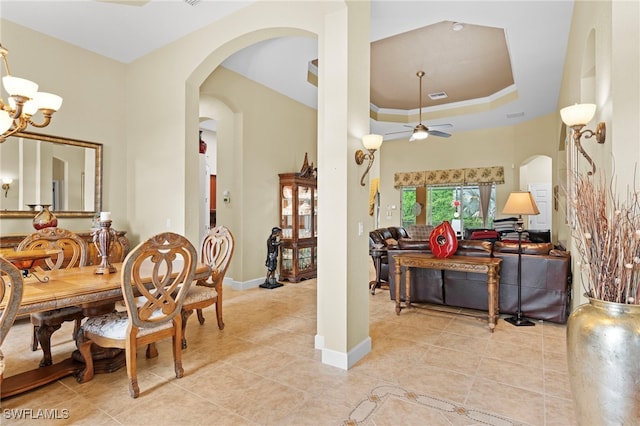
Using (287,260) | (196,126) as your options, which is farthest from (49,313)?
(287,260)

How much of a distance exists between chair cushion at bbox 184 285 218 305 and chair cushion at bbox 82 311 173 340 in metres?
0.47

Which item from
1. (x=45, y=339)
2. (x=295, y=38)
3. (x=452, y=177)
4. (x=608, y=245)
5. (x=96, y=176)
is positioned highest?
(x=295, y=38)

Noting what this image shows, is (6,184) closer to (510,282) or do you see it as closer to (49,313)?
(49,313)

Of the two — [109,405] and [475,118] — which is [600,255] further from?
[475,118]

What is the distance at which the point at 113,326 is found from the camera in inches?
91.4

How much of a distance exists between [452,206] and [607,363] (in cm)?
836

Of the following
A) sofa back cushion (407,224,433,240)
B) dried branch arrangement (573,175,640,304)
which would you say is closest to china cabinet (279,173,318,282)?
sofa back cushion (407,224,433,240)

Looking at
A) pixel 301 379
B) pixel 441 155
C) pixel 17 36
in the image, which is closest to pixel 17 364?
pixel 301 379

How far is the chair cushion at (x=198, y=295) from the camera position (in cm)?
295

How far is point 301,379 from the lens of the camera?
250 cm

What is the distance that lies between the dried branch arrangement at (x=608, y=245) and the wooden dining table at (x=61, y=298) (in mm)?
2651

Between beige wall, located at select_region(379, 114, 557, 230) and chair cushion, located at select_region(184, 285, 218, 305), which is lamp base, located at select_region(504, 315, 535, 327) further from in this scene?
beige wall, located at select_region(379, 114, 557, 230)

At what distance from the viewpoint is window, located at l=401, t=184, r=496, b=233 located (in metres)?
8.98

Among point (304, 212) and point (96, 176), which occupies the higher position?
point (96, 176)
